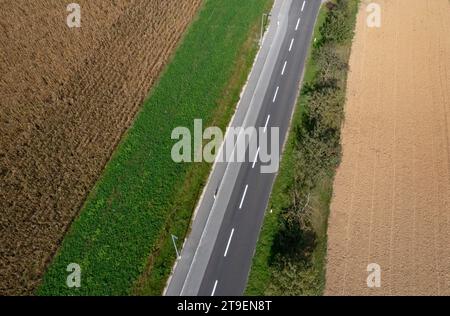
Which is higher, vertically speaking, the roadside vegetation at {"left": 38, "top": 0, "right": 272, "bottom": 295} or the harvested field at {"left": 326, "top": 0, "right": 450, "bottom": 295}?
the roadside vegetation at {"left": 38, "top": 0, "right": 272, "bottom": 295}

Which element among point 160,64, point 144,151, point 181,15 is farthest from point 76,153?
A: point 181,15

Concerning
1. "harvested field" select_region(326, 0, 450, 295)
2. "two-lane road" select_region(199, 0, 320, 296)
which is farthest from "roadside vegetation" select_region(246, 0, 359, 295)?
"harvested field" select_region(326, 0, 450, 295)

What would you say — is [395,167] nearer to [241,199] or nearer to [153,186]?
[241,199]

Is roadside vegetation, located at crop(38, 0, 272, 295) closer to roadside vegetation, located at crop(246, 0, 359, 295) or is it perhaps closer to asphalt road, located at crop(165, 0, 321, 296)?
asphalt road, located at crop(165, 0, 321, 296)

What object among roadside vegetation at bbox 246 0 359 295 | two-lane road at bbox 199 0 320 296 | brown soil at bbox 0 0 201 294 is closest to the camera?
roadside vegetation at bbox 246 0 359 295

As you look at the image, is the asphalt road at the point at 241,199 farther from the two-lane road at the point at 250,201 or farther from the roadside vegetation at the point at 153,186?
the roadside vegetation at the point at 153,186

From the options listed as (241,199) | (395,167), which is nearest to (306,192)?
(241,199)

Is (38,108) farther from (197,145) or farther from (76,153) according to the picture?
(197,145)
